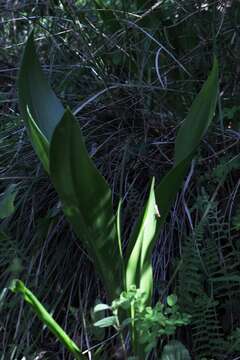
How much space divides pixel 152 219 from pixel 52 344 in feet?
1.71

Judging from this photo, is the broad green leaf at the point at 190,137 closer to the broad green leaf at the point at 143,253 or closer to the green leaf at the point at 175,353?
the broad green leaf at the point at 143,253

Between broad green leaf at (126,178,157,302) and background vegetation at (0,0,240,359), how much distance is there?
0.36ft

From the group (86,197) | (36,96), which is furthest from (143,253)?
(36,96)

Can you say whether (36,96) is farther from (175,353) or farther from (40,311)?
(175,353)

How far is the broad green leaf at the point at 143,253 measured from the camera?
1.57 metres

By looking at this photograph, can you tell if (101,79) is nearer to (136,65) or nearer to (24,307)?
(136,65)

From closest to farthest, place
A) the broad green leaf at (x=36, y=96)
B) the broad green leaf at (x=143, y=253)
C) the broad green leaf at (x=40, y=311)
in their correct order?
the broad green leaf at (x=40, y=311) → the broad green leaf at (x=143, y=253) → the broad green leaf at (x=36, y=96)

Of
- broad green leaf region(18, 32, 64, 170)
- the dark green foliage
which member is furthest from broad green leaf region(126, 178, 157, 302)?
broad green leaf region(18, 32, 64, 170)

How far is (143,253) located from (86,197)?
0.19 meters

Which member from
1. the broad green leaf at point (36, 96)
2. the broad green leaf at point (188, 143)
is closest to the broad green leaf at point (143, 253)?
the broad green leaf at point (188, 143)

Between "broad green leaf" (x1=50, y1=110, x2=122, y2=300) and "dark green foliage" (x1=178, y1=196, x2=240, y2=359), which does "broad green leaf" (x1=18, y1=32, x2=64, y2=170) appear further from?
"dark green foliage" (x1=178, y1=196, x2=240, y2=359)

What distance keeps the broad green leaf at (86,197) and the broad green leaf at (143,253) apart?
5 centimetres

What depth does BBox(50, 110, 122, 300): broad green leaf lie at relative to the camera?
4.76 feet

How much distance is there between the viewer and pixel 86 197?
1.54 meters
